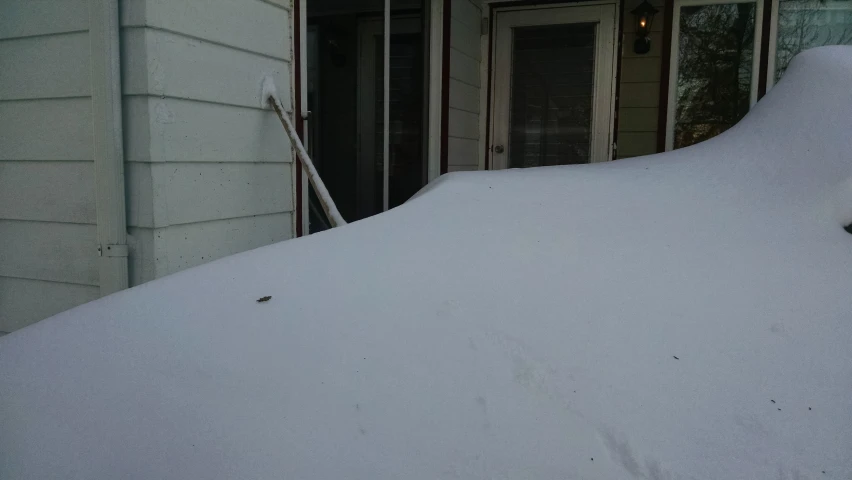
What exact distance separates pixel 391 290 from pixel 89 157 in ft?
4.11

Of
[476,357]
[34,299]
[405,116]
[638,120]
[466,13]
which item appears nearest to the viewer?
[476,357]

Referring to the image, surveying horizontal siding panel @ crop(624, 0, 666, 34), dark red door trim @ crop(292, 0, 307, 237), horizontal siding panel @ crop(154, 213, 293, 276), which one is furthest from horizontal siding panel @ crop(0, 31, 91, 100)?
horizontal siding panel @ crop(624, 0, 666, 34)

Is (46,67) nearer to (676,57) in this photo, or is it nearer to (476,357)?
(476,357)

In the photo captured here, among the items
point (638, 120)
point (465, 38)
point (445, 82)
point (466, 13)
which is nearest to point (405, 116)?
point (445, 82)

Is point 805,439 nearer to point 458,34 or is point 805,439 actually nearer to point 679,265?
point 679,265

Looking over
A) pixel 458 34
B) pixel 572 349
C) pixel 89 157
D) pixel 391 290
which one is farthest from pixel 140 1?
pixel 458 34

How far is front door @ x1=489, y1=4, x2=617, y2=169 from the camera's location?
525 centimetres

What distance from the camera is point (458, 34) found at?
4.80 m

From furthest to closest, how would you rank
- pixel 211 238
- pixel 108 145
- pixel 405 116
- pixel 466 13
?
pixel 466 13
pixel 405 116
pixel 211 238
pixel 108 145

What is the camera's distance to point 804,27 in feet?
16.0

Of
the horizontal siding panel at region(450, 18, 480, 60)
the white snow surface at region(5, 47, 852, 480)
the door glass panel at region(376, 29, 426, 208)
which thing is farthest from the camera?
the horizontal siding panel at region(450, 18, 480, 60)

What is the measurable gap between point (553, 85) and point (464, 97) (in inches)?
33.6

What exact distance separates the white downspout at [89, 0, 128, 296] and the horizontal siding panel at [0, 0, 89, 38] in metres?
0.09

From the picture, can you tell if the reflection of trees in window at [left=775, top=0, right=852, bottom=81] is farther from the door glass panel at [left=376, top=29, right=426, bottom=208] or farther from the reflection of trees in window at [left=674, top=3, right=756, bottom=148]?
the door glass panel at [left=376, top=29, right=426, bottom=208]
